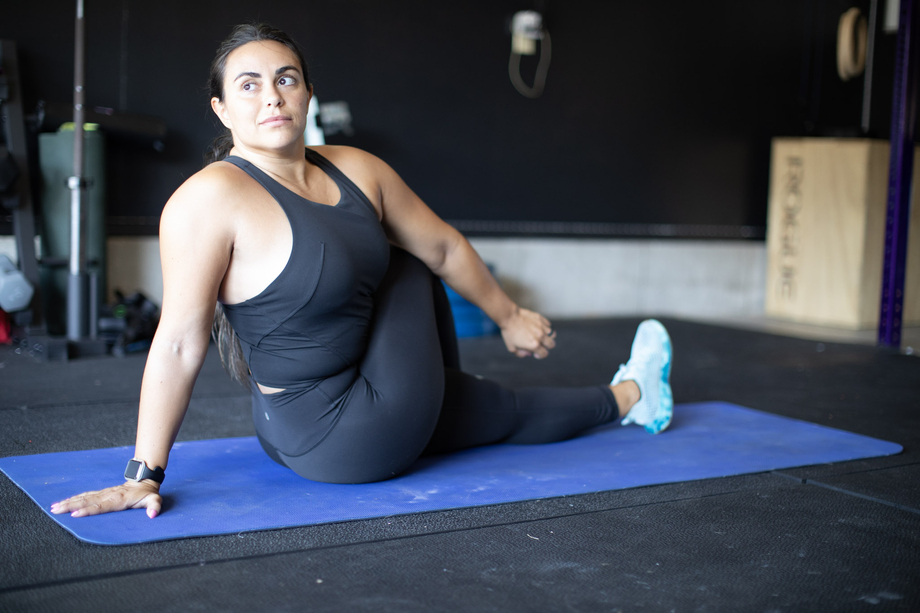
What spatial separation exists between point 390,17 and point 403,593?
12.8ft

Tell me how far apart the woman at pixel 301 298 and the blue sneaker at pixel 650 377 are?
0.46 metres

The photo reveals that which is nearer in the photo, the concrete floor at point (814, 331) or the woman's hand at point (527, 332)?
the woman's hand at point (527, 332)

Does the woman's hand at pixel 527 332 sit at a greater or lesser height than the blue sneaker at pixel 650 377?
greater

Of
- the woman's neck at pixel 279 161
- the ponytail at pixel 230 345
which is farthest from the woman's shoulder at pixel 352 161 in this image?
the ponytail at pixel 230 345

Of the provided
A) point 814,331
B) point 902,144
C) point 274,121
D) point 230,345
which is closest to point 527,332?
point 230,345

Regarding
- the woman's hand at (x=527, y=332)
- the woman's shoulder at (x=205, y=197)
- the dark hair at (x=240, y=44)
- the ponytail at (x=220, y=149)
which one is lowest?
the woman's hand at (x=527, y=332)

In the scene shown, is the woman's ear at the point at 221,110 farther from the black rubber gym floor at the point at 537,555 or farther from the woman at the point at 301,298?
the black rubber gym floor at the point at 537,555

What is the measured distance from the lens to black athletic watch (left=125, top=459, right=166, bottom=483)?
57.0 inches

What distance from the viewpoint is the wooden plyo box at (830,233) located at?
4953 mm

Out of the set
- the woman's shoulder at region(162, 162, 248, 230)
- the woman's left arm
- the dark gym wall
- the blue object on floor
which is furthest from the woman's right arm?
the blue object on floor

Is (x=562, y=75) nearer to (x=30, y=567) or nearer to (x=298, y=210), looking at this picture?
(x=298, y=210)

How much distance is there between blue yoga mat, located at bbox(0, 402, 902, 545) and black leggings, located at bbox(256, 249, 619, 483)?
47 millimetres

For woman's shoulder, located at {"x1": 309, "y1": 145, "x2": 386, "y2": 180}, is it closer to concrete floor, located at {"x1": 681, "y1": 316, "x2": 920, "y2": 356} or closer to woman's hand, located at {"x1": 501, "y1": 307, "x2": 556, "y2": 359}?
woman's hand, located at {"x1": 501, "y1": 307, "x2": 556, "y2": 359}

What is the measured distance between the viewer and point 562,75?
5.07m
